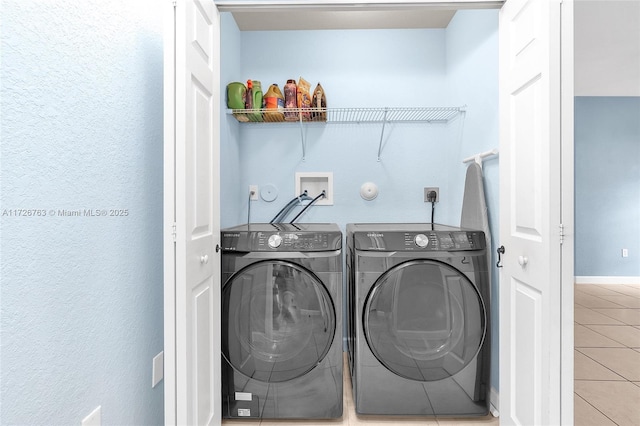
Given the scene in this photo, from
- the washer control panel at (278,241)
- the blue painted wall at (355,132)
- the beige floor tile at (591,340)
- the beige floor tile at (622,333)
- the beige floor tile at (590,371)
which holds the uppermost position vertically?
the blue painted wall at (355,132)

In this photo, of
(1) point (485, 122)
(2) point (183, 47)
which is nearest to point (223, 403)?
(2) point (183, 47)

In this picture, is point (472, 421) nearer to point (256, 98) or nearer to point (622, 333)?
point (622, 333)

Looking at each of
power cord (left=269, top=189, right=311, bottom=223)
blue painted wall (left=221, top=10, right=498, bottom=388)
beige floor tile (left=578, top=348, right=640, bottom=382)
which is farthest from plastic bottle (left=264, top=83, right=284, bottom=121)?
beige floor tile (left=578, top=348, right=640, bottom=382)

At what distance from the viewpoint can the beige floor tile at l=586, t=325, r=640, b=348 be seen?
230cm

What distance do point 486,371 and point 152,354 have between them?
155 centimetres

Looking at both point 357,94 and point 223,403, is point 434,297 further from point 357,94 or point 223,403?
point 357,94

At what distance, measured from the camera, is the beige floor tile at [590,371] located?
6.36 ft

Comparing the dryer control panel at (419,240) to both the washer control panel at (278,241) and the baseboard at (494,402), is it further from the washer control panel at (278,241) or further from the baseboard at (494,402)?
the baseboard at (494,402)

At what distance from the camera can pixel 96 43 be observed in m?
1.02

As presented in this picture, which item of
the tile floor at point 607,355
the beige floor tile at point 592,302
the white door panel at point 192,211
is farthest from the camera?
the beige floor tile at point 592,302

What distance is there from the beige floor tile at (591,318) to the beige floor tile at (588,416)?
114 cm

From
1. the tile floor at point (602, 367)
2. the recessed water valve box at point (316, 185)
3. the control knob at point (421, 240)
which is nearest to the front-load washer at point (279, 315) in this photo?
the tile floor at point (602, 367)

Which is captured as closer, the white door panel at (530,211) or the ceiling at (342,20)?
the white door panel at (530,211)

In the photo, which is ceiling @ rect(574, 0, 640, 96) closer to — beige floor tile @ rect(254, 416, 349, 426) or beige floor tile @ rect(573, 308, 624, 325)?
beige floor tile @ rect(573, 308, 624, 325)
